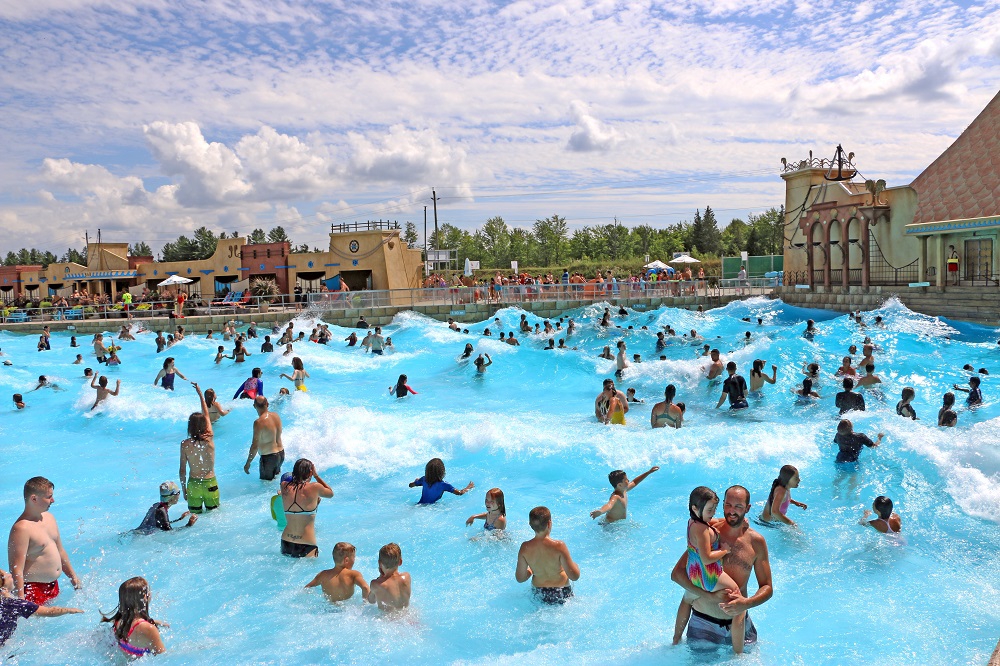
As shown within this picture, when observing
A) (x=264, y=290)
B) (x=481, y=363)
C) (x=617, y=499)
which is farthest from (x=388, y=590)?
(x=264, y=290)

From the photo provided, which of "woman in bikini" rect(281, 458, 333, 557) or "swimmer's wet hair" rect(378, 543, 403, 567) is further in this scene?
"woman in bikini" rect(281, 458, 333, 557)

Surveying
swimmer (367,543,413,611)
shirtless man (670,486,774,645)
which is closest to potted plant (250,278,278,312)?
swimmer (367,543,413,611)

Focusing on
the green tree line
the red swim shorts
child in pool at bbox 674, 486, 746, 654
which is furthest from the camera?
the green tree line

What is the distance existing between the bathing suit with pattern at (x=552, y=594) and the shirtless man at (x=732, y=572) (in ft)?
5.28

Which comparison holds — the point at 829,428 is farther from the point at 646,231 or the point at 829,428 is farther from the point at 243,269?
the point at 646,231

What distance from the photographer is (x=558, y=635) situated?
19.6ft

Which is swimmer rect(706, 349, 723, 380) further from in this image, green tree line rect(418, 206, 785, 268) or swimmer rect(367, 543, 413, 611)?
green tree line rect(418, 206, 785, 268)

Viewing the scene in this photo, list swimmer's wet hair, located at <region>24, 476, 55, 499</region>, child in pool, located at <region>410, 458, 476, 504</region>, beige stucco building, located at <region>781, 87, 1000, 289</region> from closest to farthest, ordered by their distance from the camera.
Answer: swimmer's wet hair, located at <region>24, 476, 55, 499</region>
child in pool, located at <region>410, 458, 476, 504</region>
beige stucco building, located at <region>781, 87, 1000, 289</region>

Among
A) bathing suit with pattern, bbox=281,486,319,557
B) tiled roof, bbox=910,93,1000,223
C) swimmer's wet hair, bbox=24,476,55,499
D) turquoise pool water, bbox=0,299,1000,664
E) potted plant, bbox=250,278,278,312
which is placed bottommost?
turquoise pool water, bbox=0,299,1000,664

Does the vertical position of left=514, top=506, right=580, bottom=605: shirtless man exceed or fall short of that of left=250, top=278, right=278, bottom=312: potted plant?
it falls short

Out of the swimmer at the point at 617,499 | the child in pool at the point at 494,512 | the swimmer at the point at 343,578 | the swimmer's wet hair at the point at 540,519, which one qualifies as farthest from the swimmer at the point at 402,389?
the swimmer's wet hair at the point at 540,519

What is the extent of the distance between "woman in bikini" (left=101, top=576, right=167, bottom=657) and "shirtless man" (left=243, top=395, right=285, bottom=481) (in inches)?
177

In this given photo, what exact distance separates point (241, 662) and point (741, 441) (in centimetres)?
806

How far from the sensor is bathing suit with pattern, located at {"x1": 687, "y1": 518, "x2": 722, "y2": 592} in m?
4.66
